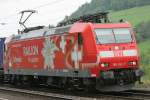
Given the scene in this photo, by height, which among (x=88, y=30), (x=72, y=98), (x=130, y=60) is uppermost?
(x=88, y=30)

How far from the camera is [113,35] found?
61.9 ft

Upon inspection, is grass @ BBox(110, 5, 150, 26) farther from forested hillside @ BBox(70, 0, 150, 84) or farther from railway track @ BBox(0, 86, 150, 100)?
railway track @ BBox(0, 86, 150, 100)

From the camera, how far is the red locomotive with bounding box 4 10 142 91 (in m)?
18.0

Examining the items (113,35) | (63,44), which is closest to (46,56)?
(63,44)

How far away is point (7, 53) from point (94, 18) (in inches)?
363

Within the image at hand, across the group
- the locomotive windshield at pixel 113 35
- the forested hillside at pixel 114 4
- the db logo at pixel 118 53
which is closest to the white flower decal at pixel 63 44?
the locomotive windshield at pixel 113 35

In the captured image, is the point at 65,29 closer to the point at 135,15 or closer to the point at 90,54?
the point at 90,54

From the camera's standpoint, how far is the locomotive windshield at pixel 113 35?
18438 millimetres

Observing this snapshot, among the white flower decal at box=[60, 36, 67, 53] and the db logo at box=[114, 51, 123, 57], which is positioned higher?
the white flower decal at box=[60, 36, 67, 53]

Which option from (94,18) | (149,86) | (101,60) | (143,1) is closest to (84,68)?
(101,60)

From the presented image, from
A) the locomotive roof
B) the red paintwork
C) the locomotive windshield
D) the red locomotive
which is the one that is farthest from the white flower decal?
the locomotive windshield

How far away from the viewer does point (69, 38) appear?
1923 centimetres

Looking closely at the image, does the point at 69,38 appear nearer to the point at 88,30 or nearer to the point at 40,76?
the point at 88,30

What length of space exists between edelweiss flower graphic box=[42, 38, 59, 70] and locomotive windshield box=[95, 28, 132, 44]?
266 centimetres
